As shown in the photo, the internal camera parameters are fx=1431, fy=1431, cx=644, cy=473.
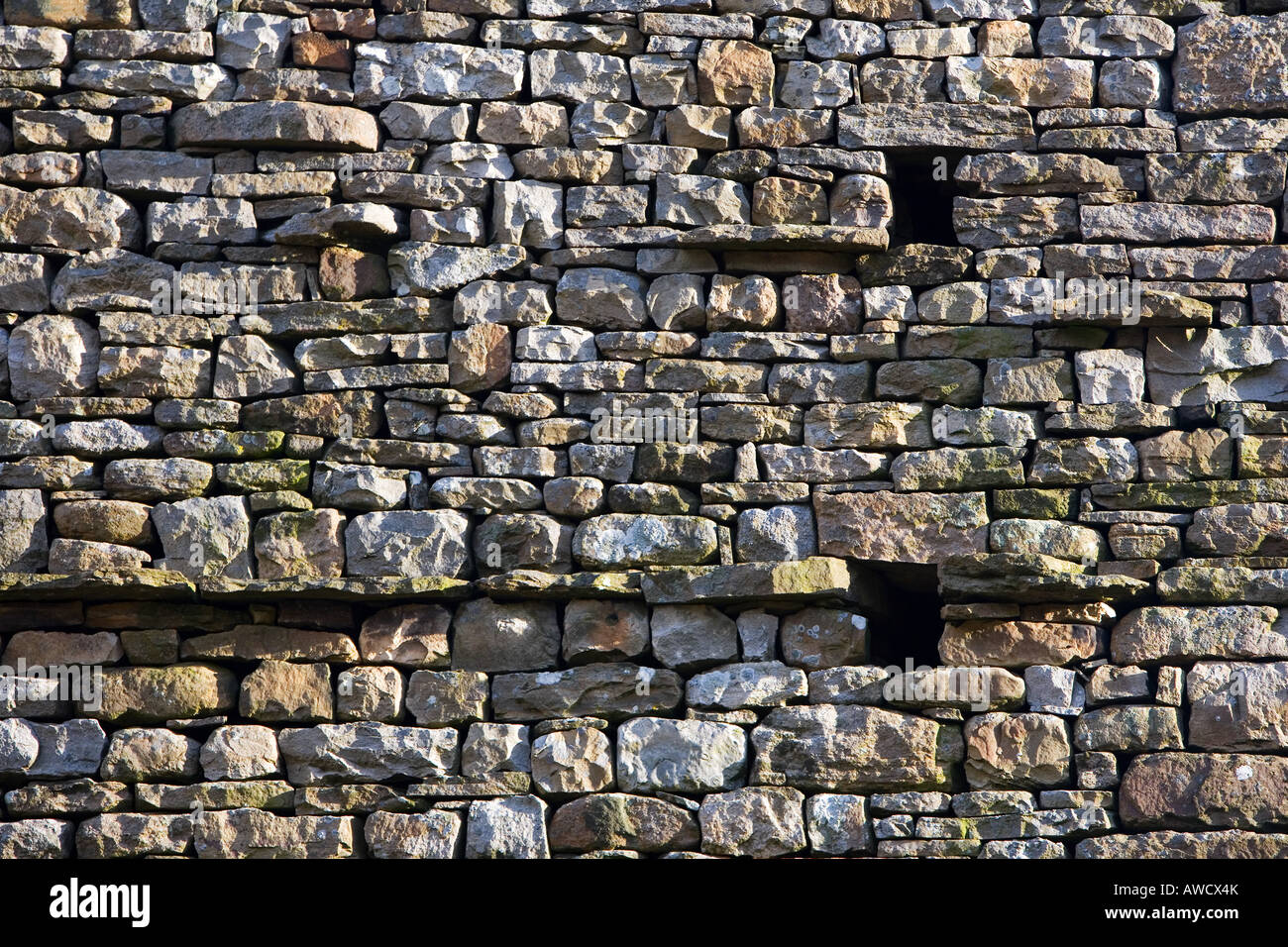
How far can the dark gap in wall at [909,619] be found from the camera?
17.5 feet

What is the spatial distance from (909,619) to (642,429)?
1.32m

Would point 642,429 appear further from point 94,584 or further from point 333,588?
point 94,584

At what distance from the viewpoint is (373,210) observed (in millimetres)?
5418

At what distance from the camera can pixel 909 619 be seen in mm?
5637

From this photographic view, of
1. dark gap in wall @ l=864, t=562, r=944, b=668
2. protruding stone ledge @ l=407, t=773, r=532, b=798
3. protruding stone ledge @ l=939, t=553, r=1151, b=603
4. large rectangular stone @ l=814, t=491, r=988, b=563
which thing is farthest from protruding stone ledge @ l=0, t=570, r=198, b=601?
protruding stone ledge @ l=939, t=553, r=1151, b=603

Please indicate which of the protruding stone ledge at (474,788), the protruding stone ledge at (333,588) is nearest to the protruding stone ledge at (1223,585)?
the protruding stone ledge at (474,788)

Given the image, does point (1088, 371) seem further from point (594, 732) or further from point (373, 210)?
point (373, 210)

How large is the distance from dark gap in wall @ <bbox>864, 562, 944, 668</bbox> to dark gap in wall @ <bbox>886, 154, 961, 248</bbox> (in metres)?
1.28

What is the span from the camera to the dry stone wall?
5.06 m

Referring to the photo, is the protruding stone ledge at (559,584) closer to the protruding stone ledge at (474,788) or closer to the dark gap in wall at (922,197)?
the protruding stone ledge at (474,788)

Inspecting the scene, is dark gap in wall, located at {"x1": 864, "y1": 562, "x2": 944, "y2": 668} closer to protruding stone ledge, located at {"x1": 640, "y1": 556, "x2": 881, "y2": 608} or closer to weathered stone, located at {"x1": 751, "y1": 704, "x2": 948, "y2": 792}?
protruding stone ledge, located at {"x1": 640, "y1": 556, "x2": 881, "y2": 608}

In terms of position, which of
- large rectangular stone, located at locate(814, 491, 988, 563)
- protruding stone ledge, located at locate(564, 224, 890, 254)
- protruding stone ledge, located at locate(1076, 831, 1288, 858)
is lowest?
protruding stone ledge, located at locate(1076, 831, 1288, 858)

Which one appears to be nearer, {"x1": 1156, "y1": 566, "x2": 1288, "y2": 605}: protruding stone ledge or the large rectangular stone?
{"x1": 1156, "y1": 566, "x2": 1288, "y2": 605}: protruding stone ledge

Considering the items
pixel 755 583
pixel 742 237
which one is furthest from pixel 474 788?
pixel 742 237
